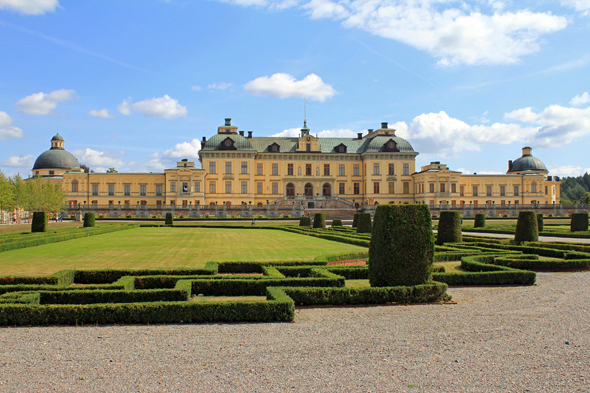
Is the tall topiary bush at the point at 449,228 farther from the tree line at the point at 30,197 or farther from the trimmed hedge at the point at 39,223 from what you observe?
the tree line at the point at 30,197

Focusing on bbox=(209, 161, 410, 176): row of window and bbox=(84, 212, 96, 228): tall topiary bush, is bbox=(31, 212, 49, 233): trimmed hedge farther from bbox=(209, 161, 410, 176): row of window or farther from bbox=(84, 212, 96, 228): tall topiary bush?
bbox=(209, 161, 410, 176): row of window

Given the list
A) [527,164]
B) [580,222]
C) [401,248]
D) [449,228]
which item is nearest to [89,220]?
[449,228]

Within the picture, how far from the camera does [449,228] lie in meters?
17.2

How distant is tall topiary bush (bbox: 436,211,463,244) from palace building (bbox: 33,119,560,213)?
121ft

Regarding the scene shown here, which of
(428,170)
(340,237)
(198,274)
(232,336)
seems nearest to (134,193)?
(428,170)

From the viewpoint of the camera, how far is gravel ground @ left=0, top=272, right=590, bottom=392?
4.30 m

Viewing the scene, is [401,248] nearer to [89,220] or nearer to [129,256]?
[129,256]

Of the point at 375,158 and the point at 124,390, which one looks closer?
the point at 124,390

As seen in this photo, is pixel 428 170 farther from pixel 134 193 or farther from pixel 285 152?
pixel 134 193

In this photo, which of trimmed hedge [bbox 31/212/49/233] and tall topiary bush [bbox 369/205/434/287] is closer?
tall topiary bush [bbox 369/205/434/287]

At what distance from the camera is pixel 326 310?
7.34m

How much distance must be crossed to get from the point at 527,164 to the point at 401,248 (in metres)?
67.5

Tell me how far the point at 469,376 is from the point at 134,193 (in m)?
57.1

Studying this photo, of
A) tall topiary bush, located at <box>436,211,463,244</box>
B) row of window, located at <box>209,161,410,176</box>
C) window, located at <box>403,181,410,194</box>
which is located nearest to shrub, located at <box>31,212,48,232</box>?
tall topiary bush, located at <box>436,211,463,244</box>
